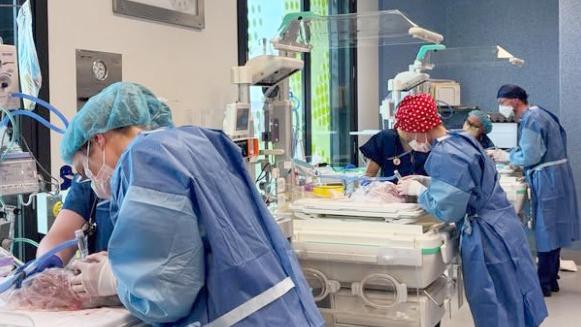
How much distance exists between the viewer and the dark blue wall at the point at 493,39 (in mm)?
6039

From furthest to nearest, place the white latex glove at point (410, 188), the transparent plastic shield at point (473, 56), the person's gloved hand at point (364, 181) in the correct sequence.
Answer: the transparent plastic shield at point (473, 56) < the person's gloved hand at point (364, 181) < the white latex glove at point (410, 188)

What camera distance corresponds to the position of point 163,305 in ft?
4.39

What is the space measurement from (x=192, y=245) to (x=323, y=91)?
4228 mm

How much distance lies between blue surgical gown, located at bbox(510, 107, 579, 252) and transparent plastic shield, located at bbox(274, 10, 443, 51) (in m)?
1.39

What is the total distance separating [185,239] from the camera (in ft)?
4.41

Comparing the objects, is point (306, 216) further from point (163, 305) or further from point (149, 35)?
point (163, 305)

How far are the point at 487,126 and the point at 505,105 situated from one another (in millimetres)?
212

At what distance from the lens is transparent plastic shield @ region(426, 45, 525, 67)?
14.9ft

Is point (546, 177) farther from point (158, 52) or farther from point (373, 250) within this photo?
point (158, 52)

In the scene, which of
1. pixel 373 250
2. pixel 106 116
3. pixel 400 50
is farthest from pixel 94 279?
pixel 400 50

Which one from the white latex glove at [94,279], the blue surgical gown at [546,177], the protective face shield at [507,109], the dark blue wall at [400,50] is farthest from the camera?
the dark blue wall at [400,50]

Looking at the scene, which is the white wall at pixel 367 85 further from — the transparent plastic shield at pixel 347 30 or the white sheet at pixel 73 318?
the white sheet at pixel 73 318

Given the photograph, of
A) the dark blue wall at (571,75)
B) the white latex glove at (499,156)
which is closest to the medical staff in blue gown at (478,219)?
the white latex glove at (499,156)

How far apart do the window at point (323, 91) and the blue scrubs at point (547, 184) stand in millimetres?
1380
